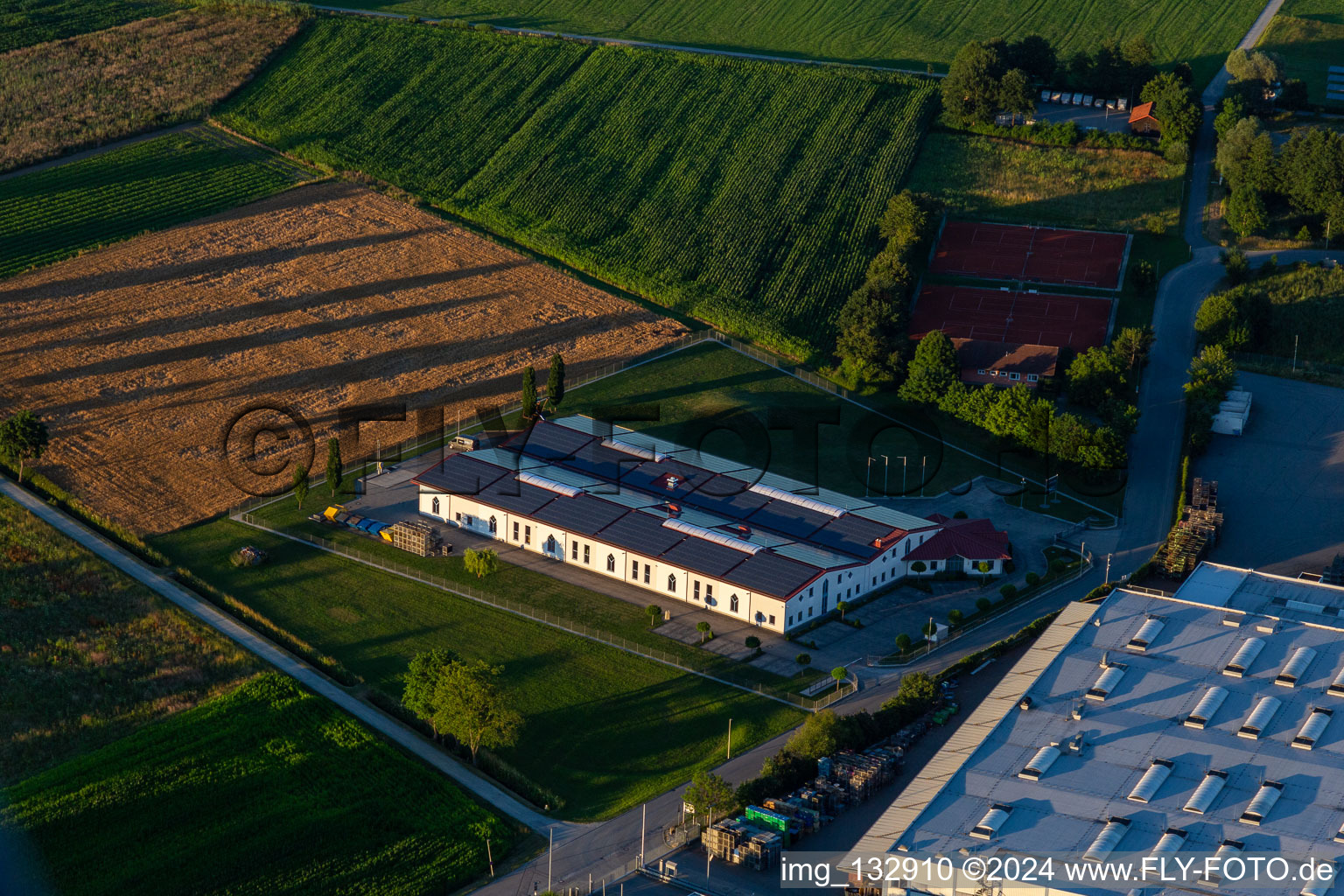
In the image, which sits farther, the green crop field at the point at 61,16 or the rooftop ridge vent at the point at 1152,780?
the green crop field at the point at 61,16

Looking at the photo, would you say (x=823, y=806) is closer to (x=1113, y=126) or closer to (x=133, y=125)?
(x=1113, y=126)

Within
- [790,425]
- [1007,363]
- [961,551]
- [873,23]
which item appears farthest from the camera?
[873,23]

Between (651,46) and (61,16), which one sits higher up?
(61,16)

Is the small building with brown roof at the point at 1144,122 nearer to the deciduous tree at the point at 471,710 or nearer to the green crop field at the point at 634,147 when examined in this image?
the green crop field at the point at 634,147

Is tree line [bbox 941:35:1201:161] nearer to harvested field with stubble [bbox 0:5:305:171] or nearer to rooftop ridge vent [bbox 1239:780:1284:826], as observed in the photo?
harvested field with stubble [bbox 0:5:305:171]

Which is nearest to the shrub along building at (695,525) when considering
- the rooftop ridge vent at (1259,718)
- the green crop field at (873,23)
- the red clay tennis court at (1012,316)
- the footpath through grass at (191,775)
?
the footpath through grass at (191,775)

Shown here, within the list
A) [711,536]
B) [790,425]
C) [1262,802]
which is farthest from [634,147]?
[1262,802]

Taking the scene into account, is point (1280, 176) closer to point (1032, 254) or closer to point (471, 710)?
point (1032, 254)

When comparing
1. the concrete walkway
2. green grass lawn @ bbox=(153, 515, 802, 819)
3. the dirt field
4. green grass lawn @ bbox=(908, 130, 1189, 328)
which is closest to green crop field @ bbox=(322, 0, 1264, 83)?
green grass lawn @ bbox=(908, 130, 1189, 328)
